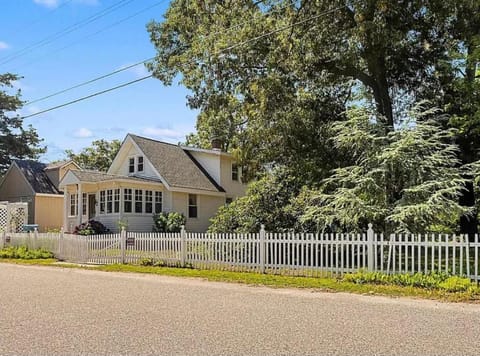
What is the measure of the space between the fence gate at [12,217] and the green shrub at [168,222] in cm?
651

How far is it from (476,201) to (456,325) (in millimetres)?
14878

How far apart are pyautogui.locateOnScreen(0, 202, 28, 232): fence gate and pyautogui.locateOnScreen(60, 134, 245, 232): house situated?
3643mm

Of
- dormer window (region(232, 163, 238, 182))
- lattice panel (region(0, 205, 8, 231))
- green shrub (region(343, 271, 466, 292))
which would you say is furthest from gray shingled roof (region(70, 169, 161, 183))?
green shrub (region(343, 271, 466, 292))

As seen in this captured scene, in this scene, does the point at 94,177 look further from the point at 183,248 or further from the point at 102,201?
the point at 183,248

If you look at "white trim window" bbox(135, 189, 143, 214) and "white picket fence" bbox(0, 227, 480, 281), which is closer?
"white picket fence" bbox(0, 227, 480, 281)

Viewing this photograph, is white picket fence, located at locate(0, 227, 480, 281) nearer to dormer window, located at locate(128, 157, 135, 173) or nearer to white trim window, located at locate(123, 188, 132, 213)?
white trim window, located at locate(123, 188, 132, 213)

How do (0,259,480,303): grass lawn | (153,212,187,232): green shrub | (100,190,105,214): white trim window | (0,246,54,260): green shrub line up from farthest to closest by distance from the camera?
1. (100,190,105,214): white trim window
2. (153,212,187,232): green shrub
3. (0,246,54,260): green shrub
4. (0,259,480,303): grass lawn

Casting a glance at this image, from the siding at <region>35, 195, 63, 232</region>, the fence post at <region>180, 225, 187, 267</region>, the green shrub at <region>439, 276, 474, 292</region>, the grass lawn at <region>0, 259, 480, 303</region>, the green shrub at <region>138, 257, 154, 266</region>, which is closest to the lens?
the grass lawn at <region>0, 259, 480, 303</region>

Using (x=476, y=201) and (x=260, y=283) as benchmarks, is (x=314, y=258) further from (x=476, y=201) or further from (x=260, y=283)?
(x=476, y=201)

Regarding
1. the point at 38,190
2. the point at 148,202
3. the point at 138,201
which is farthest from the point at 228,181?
the point at 38,190

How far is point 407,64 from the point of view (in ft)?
61.4

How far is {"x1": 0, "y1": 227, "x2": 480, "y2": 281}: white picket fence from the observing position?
11047 millimetres

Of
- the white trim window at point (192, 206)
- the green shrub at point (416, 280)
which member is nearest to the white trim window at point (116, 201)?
the white trim window at point (192, 206)

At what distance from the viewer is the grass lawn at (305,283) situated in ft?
32.3
